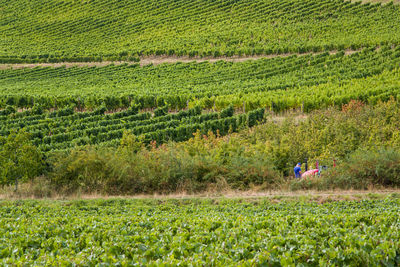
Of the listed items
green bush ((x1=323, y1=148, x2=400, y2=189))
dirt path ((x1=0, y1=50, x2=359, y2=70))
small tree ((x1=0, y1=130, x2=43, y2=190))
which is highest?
dirt path ((x1=0, y1=50, x2=359, y2=70))

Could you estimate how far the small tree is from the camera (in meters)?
18.8

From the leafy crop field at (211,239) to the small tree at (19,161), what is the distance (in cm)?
541

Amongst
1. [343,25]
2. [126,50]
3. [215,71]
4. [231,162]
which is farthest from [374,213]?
[126,50]

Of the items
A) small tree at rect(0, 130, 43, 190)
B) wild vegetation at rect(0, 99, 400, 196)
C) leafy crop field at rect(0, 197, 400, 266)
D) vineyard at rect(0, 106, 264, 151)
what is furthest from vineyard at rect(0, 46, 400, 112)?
leafy crop field at rect(0, 197, 400, 266)

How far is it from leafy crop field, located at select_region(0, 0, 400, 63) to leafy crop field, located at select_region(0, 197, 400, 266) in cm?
4655

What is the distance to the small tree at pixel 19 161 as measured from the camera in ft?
61.6

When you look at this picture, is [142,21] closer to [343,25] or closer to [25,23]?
[25,23]

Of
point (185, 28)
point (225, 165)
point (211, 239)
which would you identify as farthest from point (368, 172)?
point (185, 28)

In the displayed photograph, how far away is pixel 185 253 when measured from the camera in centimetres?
889

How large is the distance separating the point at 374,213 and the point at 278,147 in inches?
352

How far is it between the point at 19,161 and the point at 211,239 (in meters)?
12.4

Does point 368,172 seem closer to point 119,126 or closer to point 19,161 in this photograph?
point 19,161

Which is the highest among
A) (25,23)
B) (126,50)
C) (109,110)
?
(25,23)

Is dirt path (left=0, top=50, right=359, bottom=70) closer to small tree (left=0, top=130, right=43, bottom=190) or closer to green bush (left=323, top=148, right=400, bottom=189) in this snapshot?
Result: green bush (left=323, top=148, right=400, bottom=189)
